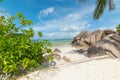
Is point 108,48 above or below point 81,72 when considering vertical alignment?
above

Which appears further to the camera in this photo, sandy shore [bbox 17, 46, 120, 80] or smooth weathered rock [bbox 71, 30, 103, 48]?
smooth weathered rock [bbox 71, 30, 103, 48]

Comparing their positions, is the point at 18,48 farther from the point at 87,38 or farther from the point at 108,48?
the point at 87,38

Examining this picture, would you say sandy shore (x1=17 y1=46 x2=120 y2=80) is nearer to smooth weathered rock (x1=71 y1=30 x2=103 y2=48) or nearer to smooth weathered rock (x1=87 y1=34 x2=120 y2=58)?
smooth weathered rock (x1=87 y1=34 x2=120 y2=58)

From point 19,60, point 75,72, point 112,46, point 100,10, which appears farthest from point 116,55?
point 19,60

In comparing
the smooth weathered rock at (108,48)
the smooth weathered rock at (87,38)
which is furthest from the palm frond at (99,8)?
the smooth weathered rock at (87,38)

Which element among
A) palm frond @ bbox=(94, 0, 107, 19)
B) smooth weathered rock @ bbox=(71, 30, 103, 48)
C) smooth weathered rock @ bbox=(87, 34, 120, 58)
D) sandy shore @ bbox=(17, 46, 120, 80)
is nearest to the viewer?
sandy shore @ bbox=(17, 46, 120, 80)

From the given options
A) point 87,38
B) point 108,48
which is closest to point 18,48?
point 108,48

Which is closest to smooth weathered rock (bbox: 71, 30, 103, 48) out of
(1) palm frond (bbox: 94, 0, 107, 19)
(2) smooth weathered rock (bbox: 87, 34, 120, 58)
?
(2) smooth weathered rock (bbox: 87, 34, 120, 58)

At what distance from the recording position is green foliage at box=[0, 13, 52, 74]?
8.74m

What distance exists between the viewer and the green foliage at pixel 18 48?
8.74 meters

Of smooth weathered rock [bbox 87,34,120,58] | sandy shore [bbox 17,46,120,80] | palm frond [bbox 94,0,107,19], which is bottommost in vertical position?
sandy shore [bbox 17,46,120,80]

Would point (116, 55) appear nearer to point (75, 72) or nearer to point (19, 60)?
point (75, 72)

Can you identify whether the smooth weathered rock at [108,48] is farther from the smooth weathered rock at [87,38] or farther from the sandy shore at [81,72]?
the smooth weathered rock at [87,38]

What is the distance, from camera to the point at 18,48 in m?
8.96
